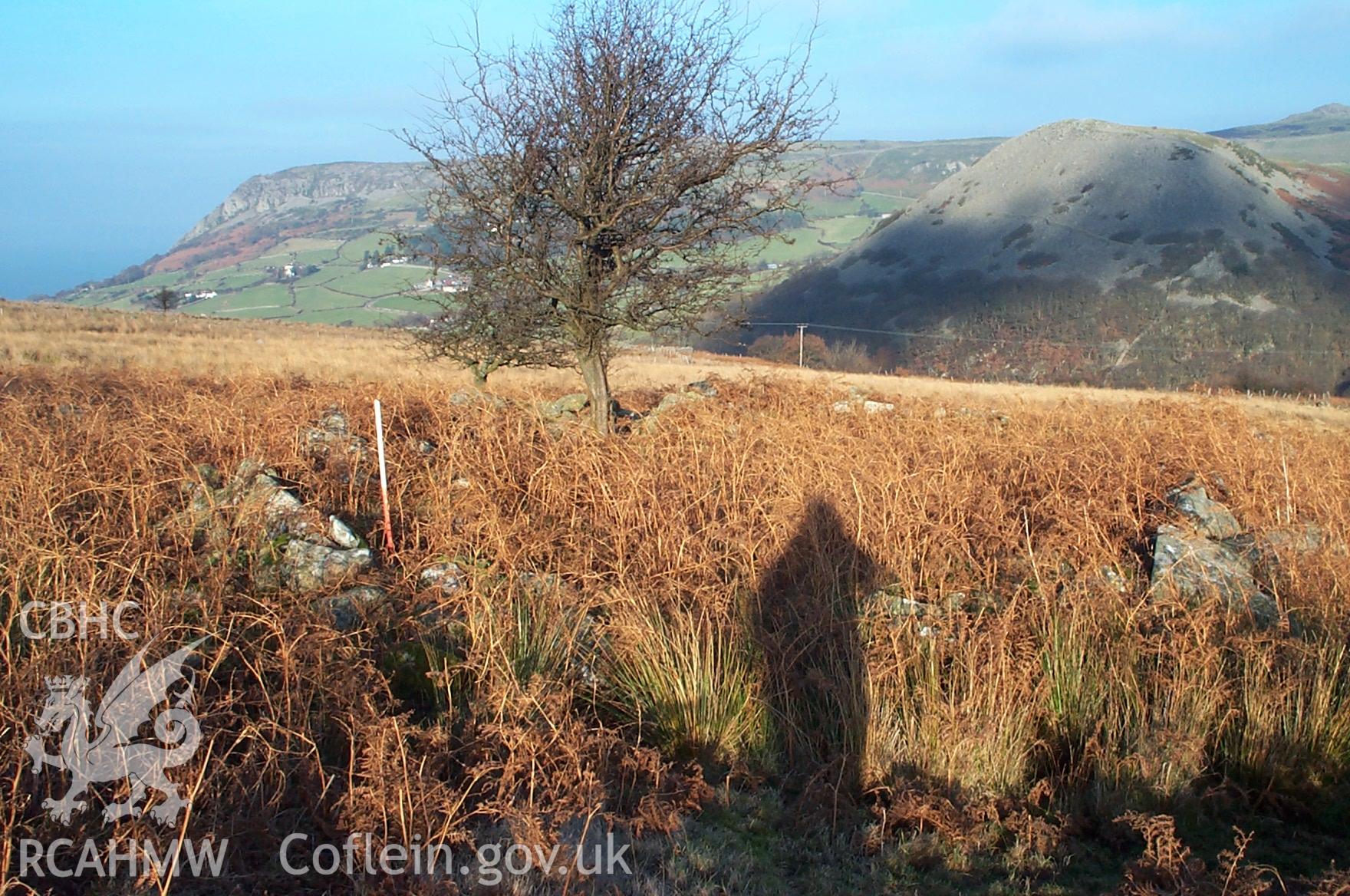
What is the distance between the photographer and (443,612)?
4.82 metres

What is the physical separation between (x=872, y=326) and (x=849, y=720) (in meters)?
62.4

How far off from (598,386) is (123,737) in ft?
20.4

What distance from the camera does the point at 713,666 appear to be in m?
4.50

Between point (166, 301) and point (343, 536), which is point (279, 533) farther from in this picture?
point (166, 301)

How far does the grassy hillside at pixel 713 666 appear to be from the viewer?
326cm

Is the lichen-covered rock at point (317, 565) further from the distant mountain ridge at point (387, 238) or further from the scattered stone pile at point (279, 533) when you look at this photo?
the distant mountain ridge at point (387, 238)

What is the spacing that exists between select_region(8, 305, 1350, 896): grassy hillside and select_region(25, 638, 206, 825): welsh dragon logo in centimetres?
7

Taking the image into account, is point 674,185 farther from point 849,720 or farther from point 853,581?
point 849,720

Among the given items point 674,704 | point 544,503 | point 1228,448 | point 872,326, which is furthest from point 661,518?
point 872,326

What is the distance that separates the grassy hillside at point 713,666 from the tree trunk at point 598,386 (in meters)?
1.49

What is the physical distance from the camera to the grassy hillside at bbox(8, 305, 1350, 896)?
3.26 m

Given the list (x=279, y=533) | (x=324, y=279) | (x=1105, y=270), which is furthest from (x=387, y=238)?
(x=324, y=279)

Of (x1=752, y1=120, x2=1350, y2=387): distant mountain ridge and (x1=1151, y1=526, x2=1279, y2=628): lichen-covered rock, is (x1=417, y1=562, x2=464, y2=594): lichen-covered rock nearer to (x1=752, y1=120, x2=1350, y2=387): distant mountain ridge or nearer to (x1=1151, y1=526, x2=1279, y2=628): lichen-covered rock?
(x1=1151, y1=526, x2=1279, y2=628): lichen-covered rock

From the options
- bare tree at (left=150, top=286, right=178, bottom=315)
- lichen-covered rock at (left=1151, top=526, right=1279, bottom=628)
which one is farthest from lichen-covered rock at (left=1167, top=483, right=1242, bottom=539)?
bare tree at (left=150, top=286, right=178, bottom=315)
